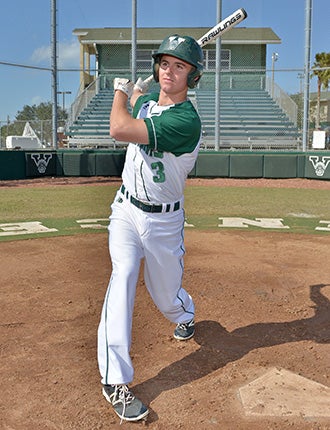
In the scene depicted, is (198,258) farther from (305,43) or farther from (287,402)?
(305,43)

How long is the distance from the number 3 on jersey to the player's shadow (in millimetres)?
1180

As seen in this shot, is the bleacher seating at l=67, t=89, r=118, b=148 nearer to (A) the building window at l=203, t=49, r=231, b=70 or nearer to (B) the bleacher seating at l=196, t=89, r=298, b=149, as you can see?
(B) the bleacher seating at l=196, t=89, r=298, b=149

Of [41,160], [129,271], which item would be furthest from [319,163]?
[129,271]

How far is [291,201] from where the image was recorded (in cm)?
1154

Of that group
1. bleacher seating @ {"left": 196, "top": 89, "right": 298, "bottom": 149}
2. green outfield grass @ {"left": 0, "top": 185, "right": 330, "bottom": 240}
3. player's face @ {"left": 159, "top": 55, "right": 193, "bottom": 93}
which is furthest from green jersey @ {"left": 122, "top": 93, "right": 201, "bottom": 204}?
bleacher seating @ {"left": 196, "top": 89, "right": 298, "bottom": 149}

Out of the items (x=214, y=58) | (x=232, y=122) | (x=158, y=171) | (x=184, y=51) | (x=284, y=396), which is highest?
(x=214, y=58)

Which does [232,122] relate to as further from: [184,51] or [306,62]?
[184,51]

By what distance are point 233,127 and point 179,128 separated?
18834mm

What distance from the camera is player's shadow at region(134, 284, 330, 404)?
295cm

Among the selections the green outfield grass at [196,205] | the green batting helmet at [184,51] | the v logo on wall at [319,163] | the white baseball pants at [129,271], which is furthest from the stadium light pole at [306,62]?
the white baseball pants at [129,271]

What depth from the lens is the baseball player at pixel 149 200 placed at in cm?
269

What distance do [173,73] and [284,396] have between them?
1.93 metres

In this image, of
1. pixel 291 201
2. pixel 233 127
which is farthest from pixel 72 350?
pixel 233 127

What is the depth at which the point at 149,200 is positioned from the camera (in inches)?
114
